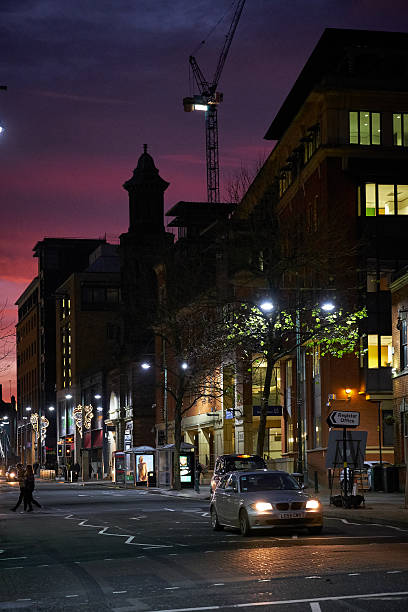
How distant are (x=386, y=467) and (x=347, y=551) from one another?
1066 inches

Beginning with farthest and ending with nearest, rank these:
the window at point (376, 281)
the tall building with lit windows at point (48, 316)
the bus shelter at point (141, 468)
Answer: the tall building with lit windows at point (48, 316)
the bus shelter at point (141, 468)
the window at point (376, 281)

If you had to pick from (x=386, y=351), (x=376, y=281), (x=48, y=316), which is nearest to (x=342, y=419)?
(x=376, y=281)

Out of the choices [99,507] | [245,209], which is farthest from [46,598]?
[245,209]

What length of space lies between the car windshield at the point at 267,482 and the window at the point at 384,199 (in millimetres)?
31572

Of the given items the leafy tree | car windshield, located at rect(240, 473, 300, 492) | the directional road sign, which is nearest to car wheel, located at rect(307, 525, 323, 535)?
car windshield, located at rect(240, 473, 300, 492)

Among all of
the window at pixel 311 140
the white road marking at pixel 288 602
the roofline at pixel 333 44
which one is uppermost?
the roofline at pixel 333 44

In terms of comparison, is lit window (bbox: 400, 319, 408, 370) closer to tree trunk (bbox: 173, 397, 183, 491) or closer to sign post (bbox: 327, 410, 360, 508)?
sign post (bbox: 327, 410, 360, 508)

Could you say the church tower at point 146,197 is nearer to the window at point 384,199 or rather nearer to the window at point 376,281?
the window at point 384,199

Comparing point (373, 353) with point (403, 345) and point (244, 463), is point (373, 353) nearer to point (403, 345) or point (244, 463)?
point (403, 345)

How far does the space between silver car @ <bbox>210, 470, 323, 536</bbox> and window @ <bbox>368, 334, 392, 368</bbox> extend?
28.4 meters

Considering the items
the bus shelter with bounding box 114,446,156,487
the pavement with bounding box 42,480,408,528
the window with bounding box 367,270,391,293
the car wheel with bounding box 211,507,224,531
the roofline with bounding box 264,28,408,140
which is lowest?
the bus shelter with bounding box 114,446,156,487

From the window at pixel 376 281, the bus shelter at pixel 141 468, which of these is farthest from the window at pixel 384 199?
the bus shelter at pixel 141 468

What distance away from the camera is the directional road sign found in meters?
31.3

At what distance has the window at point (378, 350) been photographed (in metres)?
51.7
